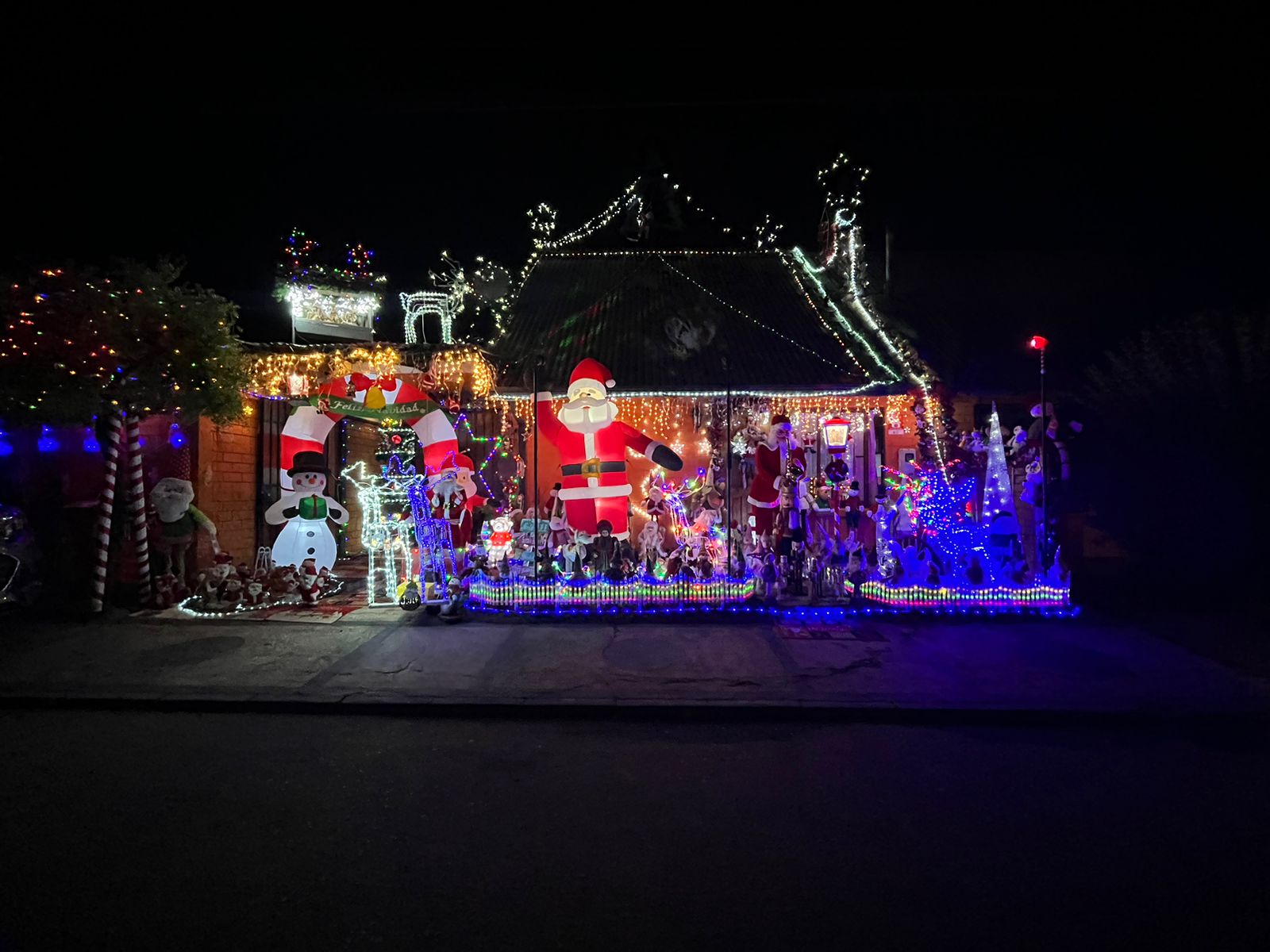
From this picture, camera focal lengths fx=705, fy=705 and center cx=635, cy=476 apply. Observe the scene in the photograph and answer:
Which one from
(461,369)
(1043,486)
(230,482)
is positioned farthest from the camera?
(230,482)

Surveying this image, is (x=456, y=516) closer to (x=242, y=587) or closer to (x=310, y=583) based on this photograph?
(x=310, y=583)

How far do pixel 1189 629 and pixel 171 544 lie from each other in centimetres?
1336

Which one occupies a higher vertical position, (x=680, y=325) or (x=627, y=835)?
(x=680, y=325)

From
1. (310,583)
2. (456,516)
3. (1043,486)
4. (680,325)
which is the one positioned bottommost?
(310,583)

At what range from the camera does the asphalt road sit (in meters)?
3.15

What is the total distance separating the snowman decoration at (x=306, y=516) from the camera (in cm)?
1017

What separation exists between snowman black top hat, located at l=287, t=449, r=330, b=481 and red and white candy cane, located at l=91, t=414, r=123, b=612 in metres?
2.08

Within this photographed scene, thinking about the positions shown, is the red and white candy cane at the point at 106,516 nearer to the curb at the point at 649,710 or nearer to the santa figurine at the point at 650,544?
the curb at the point at 649,710

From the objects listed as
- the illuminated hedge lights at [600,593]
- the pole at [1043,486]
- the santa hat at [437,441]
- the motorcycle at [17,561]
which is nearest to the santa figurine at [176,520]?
the motorcycle at [17,561]

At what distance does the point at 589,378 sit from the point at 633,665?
14.7 ft

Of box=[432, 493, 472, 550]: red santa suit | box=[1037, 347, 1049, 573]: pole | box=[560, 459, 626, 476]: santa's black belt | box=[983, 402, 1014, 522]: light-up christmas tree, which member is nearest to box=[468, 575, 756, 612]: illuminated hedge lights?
box=[432, 493, 472, 550]: red santa suit

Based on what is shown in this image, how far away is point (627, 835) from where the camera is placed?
400cm

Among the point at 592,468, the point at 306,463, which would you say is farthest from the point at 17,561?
the point at 592,468

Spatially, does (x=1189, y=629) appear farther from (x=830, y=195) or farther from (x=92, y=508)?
(x=92, y=508)
